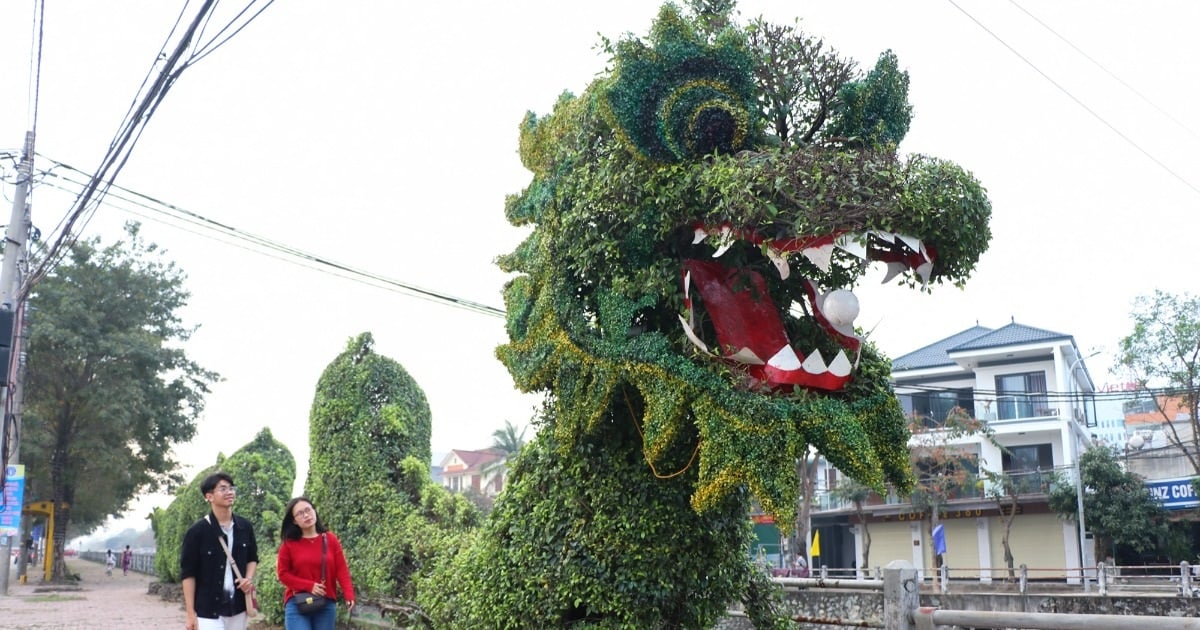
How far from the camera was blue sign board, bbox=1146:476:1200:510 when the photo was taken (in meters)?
25.2

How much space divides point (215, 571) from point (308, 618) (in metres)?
0.60

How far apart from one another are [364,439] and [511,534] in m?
4.15

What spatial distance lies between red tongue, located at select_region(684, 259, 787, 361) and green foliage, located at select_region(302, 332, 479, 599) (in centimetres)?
385

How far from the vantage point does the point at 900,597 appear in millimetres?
5863

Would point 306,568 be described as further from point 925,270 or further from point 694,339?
point 925,270

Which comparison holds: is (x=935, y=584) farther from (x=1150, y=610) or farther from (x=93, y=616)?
(x=93, y=616)

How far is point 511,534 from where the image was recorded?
18.4 ft

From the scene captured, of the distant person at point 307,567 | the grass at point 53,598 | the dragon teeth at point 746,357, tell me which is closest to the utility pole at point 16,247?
the grass at point 53,598

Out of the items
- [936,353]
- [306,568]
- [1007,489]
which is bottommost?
[306,568]

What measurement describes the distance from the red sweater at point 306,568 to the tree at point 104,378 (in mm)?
24039

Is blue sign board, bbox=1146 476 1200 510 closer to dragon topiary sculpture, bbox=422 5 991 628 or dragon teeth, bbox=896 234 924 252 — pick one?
dragon topiary sculpture, bbox=422 5 991 628

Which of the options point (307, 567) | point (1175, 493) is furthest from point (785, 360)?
point (1175, 493)

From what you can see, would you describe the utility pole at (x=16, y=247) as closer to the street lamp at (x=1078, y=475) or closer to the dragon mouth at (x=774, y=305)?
the dragon mouth at (x=774, y=305)

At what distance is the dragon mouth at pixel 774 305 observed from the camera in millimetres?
4430
